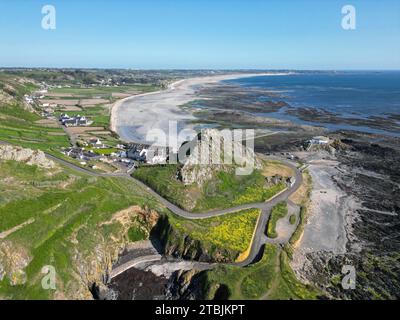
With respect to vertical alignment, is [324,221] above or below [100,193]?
below

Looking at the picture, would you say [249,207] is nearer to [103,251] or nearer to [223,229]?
[223,229]

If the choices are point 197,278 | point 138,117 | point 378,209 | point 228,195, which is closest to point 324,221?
point 378,209

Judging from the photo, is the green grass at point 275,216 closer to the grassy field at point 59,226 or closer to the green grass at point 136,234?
the grassy field at point 59,226

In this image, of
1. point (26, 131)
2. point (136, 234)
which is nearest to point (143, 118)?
point (26, 131)

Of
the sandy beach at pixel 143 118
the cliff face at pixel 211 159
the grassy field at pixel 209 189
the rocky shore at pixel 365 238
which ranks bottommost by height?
the rocky shore at pixel 365 238

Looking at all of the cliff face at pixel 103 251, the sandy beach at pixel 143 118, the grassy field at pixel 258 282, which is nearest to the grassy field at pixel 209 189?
the cliff face at pixel 103 251

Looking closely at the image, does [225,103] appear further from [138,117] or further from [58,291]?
[58,291]
